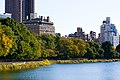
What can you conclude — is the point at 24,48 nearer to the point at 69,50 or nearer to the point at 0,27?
the point at 0,27

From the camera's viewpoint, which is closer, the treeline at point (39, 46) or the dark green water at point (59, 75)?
the dark green water at point (59, 75)

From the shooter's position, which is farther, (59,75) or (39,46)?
(39,46)

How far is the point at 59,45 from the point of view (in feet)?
521

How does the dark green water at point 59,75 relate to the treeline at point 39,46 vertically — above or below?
below

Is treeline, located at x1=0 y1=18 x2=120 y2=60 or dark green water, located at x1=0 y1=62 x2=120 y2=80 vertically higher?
treeline, located at x1=0 y1=18 x2=120 y2=60

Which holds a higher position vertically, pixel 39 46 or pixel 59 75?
pixel 39 46

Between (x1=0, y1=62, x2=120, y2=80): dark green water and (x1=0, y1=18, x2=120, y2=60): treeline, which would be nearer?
(x1=0, y1=62, x2=120, y2=80): dark green water

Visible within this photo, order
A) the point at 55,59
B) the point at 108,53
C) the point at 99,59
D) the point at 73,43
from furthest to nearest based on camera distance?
the point at 108,53, the point at 99,59, the point at 73,43, the point at 55,59

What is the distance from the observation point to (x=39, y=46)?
422ft

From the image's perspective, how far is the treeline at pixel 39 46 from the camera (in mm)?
95375

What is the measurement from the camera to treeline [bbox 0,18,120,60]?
95375 mm

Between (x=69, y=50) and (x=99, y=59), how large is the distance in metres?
23.4

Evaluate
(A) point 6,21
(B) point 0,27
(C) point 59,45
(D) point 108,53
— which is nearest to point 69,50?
(C) point 59,45

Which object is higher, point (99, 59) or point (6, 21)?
point (6, 21)
